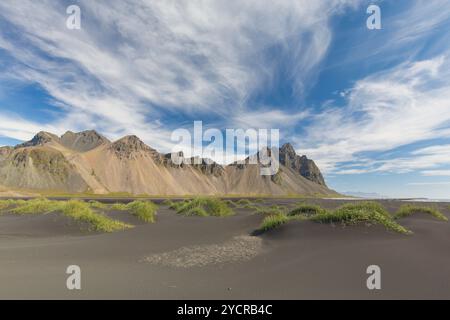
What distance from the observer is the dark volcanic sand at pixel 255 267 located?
532cm

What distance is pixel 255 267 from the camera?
722 cm

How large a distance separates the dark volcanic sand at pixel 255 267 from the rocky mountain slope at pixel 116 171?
359 ft

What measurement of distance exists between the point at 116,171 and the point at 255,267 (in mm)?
131394

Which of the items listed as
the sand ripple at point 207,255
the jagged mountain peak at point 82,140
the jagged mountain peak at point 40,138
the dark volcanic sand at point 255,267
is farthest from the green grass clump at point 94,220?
the jagged mountain peak at point 40,138

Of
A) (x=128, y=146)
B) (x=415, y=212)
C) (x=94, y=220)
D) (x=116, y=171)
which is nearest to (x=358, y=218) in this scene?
(x=415, y=212)

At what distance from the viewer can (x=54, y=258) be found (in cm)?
819

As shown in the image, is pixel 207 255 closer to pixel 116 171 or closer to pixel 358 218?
pixel 358 218

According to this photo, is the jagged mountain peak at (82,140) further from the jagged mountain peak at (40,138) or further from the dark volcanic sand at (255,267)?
the dark volcanic sand at (255,267)

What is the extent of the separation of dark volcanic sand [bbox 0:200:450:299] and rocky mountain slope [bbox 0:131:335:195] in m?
109

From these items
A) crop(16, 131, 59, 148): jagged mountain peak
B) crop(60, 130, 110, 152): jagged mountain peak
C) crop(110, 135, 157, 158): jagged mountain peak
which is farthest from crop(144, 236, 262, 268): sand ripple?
crop(16, 131, 59, 148): jagged mountain peak
